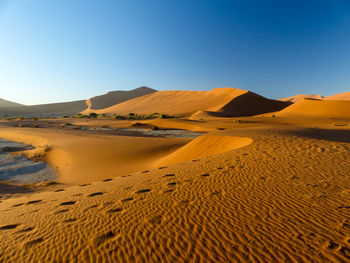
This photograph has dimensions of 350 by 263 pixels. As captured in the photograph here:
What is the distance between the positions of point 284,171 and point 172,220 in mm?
3417

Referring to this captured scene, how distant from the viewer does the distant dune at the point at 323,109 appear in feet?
88.8

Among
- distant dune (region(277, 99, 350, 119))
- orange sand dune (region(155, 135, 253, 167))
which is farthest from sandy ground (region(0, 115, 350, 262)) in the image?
distant dune (region(277, 99, 350, 119))

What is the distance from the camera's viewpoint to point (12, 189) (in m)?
6.30

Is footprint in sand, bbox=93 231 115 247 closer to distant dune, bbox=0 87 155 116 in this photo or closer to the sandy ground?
the sandy ground

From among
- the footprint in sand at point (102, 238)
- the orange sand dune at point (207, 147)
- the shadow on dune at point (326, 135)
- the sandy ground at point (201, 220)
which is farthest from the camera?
the orange sand dune at point (207, 147)

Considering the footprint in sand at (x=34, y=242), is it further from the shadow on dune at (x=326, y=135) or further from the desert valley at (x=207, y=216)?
the shadow on dune at (x=326, y=135)

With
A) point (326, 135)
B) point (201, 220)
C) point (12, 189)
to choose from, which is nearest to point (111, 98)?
point (12, 189)

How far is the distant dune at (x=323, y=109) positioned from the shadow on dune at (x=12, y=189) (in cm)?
3141

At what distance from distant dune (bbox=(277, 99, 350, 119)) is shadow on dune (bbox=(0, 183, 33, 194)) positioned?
103ft

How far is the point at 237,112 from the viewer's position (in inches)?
1673

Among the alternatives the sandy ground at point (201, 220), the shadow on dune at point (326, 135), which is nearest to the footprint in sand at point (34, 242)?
the sandy ground at point (201, 220)

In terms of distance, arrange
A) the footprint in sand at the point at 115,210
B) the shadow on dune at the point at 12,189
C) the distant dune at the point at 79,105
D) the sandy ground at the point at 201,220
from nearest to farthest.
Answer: the sandy ground at the point at 201,220
the footprint in sand at the point at 115,210
the shadow on dune at the point at 12,189
the distant dune at the point at 79,105

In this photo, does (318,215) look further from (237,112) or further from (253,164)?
(237,112)

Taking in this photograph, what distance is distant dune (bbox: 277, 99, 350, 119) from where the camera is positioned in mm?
27078
